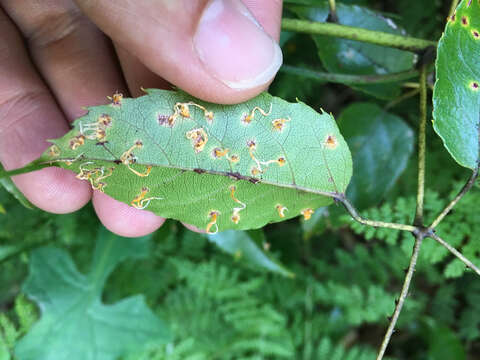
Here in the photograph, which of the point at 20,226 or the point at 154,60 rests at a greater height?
the point at 154,60

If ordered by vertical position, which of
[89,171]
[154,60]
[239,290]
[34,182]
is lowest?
[239,290]

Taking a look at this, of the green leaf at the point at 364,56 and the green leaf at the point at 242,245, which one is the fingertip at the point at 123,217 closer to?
the green leaf at the point at 242,245

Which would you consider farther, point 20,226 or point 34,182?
point 20,226

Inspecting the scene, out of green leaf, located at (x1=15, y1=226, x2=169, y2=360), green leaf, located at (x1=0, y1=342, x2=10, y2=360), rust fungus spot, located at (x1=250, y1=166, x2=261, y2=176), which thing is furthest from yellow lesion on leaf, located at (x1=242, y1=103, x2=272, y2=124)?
green leaf, located at (x1=0, y1=342, x2=10, y2=360)

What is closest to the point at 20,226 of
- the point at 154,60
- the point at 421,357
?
the point at 154,60

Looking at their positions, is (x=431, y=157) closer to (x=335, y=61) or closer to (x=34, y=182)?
(x=335, y=61)

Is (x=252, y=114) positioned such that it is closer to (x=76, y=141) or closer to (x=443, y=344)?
(x=76, y=141)

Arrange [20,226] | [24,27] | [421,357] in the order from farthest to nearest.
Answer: [421,357], [20,226], [24,27]
